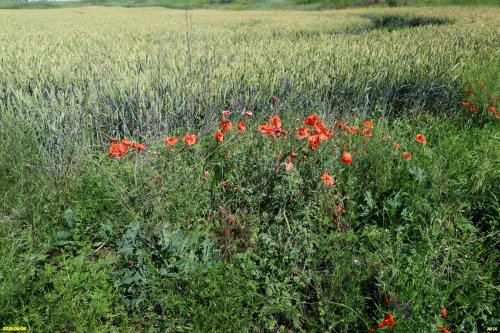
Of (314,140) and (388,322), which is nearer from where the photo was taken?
(388,322)

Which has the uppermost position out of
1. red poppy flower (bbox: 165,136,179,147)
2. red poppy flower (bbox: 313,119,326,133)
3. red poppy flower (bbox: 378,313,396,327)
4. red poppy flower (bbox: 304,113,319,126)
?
red poppy flower (bbox: 304,113,319,126)

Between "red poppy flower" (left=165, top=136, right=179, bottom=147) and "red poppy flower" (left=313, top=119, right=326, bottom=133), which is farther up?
"red poppy flower" (left=313, top=119, right=326, bottom=133)

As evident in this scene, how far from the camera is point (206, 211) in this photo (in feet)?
6.71

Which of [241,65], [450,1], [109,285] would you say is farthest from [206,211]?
[450,1]

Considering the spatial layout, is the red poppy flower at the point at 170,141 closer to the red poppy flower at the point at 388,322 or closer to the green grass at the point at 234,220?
the green grass at the point at 234,220

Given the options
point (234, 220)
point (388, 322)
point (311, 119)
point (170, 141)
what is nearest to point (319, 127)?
point (311, 119)

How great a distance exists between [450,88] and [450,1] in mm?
29677

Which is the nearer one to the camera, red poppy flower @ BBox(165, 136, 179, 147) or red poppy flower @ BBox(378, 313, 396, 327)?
red poppy flower @ BBox(378, 313, 396, 327)

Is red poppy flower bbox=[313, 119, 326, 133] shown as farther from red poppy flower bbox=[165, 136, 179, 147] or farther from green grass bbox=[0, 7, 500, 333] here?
red poppy flower bbox=[165, 136, 179, 147]

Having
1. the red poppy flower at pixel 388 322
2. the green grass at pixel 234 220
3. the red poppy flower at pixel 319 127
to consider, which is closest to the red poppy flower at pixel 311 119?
the red poppy flower at pixel 319 127

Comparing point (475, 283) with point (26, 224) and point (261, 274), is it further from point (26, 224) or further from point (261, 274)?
point (26, 224)

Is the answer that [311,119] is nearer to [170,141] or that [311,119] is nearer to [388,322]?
[170,141]

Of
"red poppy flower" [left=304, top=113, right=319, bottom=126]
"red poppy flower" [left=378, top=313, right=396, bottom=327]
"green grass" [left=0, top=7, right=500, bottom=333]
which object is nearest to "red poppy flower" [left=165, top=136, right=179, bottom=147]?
"green grass" [left=0, top=7, right=500, bottom=333]

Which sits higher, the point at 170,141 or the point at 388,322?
the point at 170,141
